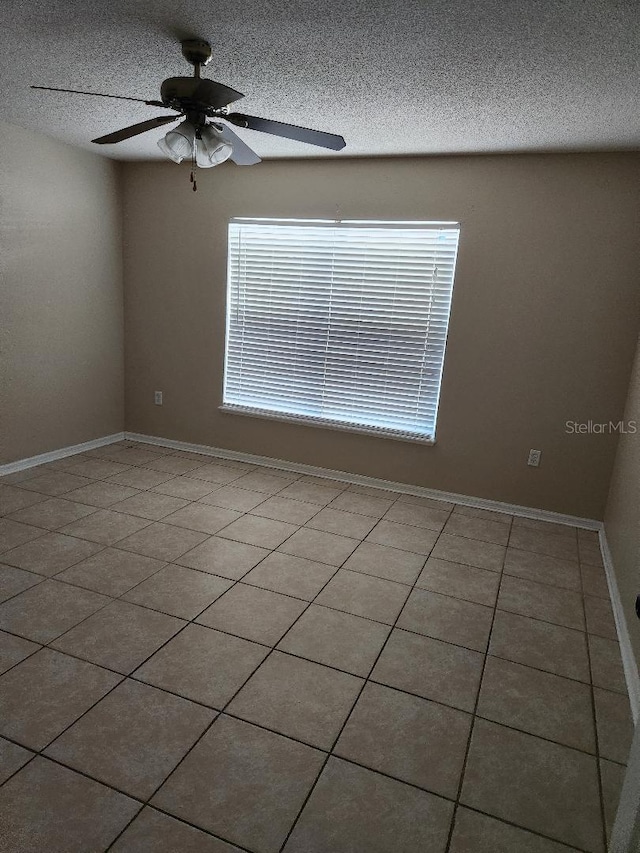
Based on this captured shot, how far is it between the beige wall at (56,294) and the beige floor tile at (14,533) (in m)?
0.97

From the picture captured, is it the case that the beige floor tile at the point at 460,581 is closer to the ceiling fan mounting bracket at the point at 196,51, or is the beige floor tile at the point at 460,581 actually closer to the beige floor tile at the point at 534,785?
the beige floor tile at the point at 534,785

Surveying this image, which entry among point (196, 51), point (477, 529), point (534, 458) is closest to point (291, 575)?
point (477, 529)

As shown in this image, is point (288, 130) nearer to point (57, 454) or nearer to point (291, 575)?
point (291, 575)

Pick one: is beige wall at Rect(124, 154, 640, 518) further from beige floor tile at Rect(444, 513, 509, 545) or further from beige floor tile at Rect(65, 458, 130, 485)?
beige floor tile at Rect(65, 458, 130, 485)

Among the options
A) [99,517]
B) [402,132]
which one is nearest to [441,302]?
[402,132]

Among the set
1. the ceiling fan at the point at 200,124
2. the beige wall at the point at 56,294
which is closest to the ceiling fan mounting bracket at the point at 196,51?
the ceiling fan at the point at 200,124

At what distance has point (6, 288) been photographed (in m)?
3.59

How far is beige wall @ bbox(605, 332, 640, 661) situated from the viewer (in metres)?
2.31

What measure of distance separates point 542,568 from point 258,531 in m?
1.68

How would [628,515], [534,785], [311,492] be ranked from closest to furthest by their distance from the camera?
[534,785] → [628,515] → [311,492]

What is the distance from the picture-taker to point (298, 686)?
1.93m

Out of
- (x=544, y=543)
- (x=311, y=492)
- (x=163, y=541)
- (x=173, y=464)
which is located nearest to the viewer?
(x=163, y=541)

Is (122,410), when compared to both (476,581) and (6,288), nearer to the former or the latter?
(6,288)

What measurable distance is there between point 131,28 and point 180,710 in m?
2.53
